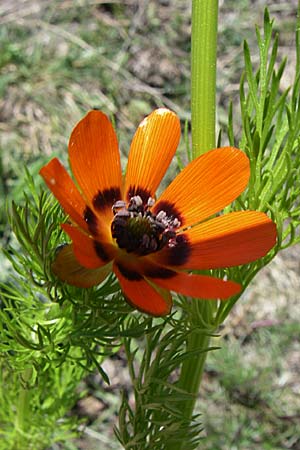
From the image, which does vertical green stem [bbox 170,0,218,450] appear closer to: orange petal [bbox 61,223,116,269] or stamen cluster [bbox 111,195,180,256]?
stamen cluster [bbox 111,195,180,256]

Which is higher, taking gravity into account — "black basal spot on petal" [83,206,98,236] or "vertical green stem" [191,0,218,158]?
"vertical green stem" [191,0,218,158]

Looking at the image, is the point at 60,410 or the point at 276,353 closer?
the point at 60,410

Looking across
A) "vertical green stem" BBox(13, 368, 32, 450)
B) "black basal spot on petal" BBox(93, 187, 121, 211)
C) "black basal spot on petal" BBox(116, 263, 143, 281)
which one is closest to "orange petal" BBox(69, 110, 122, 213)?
"black basal spot on petal" BBox(93, 187, 121, 211)

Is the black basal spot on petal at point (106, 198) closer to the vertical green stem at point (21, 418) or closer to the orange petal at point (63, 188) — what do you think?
the orange petal at point (63, 188)

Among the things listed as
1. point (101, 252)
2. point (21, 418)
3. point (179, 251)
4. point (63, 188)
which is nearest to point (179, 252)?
point (179, 251)

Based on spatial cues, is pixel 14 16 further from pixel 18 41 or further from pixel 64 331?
pixel 64 331

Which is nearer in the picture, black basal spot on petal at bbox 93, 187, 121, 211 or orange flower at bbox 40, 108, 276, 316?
orange flower at bbox 40, 108, 276, 316

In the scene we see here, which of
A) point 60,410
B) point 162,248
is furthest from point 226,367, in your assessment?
point 162,248

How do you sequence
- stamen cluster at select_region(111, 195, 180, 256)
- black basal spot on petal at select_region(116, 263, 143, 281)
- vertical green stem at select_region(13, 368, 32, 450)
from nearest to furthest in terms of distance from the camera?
black basal spot on petal at select_region(116, 263, 143, 281)
stamen cluster at select_region(111, 195, 180, 256)
vertical green stem at select_region(13, 368, 32, 450)
